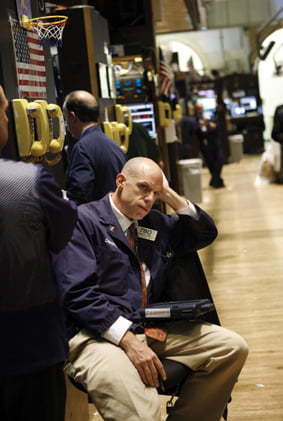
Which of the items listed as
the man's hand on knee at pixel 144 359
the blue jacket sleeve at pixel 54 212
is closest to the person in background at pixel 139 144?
the man's hand on knee at pixel 144 359

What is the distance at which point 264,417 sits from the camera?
Answer: 384 centimetres

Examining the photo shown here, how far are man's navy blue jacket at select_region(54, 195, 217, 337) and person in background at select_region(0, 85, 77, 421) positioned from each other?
446 mm

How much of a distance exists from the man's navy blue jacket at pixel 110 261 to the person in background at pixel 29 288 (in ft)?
1.46

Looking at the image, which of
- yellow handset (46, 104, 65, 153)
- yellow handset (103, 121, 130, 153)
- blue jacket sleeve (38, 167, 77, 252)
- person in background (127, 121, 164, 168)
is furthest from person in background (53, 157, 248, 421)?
person in background (127, 121, 164, 168)

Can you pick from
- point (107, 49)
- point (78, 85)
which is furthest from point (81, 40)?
point (107, 49)

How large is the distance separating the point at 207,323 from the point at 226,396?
0.33 m

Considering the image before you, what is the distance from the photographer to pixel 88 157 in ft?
16.3

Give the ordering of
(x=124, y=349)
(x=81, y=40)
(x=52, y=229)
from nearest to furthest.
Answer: (x=52, y=229) → (x=124, y=349) → (x=81, y=40)

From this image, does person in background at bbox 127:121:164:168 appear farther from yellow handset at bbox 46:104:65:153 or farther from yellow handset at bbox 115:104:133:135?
yellow handset at bbox 46:104:65:153

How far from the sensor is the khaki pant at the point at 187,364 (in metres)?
2.82

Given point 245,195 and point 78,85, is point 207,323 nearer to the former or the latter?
point 78,85

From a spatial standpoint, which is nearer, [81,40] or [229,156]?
[81,40]

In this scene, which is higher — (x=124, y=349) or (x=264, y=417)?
(x=124, y=349)

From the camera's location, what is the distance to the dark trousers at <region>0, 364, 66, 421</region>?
7.35 feet
